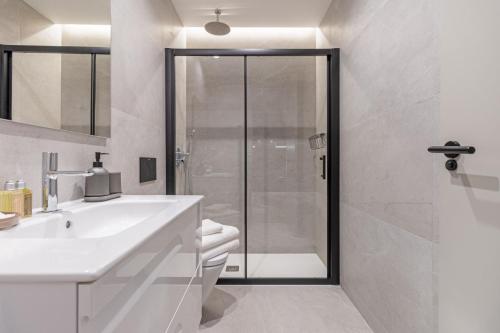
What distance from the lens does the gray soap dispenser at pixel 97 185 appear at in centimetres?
104

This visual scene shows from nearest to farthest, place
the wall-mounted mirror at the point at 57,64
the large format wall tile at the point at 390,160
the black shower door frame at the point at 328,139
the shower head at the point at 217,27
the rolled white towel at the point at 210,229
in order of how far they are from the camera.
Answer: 1. the wall-mounted mirror at the point at 57,64
2. the large format wall tile at the point at 390,160
3. the rolled white towel at the point at 210,229
4. the black shower door frame at the point at 328,139
5. the shower head at the point at 217,27

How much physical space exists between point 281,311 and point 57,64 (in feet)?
5.86

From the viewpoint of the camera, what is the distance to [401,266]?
1.19m

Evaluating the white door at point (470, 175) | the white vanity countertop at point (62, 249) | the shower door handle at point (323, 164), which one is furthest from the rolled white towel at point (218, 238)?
the white door at point (470, 175)

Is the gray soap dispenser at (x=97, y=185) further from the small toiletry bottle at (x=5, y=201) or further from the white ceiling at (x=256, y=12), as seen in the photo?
the white ceiling at (x=256, y=12)

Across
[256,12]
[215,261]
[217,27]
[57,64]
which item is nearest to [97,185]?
[57,64]

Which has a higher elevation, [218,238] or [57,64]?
[57,64]

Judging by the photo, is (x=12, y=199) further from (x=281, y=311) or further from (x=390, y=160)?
(x=281, y=311)

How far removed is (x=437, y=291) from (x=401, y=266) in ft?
0.75

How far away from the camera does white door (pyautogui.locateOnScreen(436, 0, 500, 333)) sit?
28.2 inches

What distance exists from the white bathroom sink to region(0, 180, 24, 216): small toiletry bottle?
49 millimetres

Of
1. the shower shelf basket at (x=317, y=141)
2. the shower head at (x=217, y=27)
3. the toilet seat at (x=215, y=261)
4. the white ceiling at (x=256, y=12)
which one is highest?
the white ceiling at (x=256, y=12)

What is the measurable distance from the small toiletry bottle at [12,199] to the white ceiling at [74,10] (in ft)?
1.94

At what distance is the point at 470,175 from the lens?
81 cm
